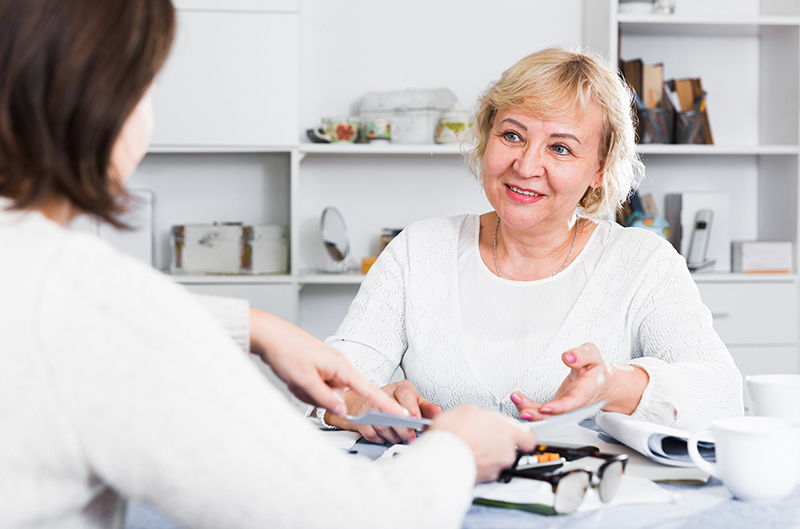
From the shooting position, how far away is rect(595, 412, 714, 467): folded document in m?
1.19

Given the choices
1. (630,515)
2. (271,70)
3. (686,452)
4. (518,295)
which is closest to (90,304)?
(630,515)

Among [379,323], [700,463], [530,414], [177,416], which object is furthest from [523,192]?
[177,416]

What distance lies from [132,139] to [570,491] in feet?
1.84

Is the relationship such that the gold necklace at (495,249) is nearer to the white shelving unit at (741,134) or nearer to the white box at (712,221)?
the white shelving unit at (741,134)

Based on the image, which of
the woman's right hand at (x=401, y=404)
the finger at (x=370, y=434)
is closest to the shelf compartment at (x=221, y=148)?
the woman's right hand at (x=401, y=404)

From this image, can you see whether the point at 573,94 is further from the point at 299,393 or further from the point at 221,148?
the point at 221,148

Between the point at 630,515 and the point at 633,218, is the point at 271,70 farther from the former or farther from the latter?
the point at 630,515

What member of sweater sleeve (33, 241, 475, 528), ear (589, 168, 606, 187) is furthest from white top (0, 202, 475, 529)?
ear (589, 168, 606, 187)

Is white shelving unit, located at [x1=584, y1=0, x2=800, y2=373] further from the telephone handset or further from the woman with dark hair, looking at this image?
the woman with dark hair

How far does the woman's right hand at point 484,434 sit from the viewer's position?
816mm

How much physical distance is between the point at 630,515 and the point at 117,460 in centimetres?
57

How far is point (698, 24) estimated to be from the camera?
3.21 m

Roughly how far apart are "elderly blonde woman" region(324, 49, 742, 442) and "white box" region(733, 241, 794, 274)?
1.48m

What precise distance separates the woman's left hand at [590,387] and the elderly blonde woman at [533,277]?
0.22m
